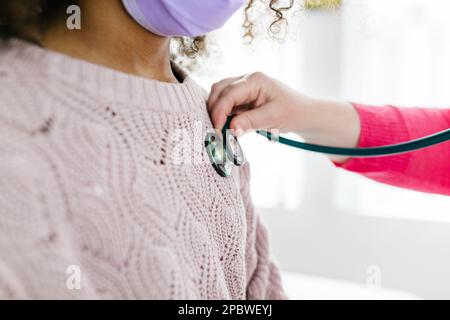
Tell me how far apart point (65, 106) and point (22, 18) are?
136 mm

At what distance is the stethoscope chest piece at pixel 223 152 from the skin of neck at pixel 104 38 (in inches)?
4.9

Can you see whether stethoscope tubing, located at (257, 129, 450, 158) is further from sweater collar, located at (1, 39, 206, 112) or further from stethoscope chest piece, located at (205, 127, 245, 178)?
sweater collar, located at (1, 39, 206, 112)

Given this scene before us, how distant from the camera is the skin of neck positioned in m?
0.59

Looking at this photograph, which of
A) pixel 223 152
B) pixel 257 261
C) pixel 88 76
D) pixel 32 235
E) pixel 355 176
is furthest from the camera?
pixel 355 176

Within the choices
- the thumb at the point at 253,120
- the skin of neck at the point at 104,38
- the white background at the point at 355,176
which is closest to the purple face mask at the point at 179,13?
the skin of neck at the point at 104,38

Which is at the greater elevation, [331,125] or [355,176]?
[331,125]

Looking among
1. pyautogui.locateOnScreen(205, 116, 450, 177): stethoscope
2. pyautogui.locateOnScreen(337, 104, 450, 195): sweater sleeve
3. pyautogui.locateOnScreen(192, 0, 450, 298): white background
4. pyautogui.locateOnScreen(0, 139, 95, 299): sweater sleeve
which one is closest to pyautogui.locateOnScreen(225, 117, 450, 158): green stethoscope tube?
pyautogui.locateOnScreen(205, 116, 450, 177): stethoscope

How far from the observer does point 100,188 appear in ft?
1.71

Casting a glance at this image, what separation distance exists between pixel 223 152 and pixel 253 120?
0.08 meters

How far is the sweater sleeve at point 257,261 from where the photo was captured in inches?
30.2

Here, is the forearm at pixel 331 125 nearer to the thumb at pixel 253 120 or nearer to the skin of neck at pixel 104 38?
the thumb at pixel 253 120

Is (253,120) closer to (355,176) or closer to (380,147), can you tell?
(380,147)

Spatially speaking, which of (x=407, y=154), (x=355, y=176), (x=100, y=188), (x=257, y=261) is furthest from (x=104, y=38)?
(x=355, y=176)
